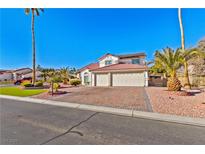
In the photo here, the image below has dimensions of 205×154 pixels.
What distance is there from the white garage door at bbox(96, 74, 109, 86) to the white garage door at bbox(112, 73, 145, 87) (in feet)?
4.27

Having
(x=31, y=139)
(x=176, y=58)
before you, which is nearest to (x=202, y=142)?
(x=31, y=139)

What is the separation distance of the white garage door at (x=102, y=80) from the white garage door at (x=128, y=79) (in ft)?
4.27

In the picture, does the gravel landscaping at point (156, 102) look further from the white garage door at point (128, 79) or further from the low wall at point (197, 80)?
the low wall at point (197, 80)

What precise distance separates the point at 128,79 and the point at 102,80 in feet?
15.5

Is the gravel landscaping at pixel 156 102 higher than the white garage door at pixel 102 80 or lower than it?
lower

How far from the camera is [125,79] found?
22.1 meters

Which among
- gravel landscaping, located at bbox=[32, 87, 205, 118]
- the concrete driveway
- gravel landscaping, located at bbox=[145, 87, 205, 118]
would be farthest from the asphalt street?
the concrete driveway

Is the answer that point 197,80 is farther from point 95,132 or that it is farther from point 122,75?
point 95,132

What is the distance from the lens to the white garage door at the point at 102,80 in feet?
76.2

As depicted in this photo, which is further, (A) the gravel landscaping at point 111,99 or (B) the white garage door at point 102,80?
(B) the white garage door at point 102,80

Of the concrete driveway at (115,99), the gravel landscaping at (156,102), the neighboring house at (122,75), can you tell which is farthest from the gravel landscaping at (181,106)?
the neighboring house at (122,75)

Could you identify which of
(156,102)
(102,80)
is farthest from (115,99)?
(102,80)

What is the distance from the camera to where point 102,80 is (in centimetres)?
2361
